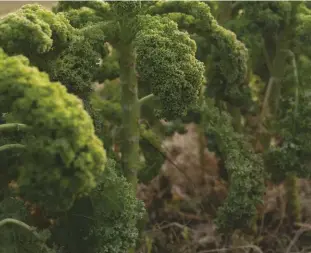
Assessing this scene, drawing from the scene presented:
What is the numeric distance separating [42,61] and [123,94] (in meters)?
0.58

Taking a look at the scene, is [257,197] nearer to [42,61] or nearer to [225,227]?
[225,227]

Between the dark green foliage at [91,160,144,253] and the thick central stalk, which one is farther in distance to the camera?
the thick central stalk

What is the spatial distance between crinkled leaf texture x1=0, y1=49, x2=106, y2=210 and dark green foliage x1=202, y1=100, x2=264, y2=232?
1.43m

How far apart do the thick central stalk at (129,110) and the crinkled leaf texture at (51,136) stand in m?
0.86

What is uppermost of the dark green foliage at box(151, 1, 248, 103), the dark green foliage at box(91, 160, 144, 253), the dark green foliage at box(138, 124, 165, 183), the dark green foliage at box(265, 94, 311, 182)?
the dark green foliage at box(151, 1, 248, 103)

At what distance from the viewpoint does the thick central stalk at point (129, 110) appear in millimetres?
2979

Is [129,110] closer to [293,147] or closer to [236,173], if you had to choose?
[236,173]

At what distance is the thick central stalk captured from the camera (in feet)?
9.77

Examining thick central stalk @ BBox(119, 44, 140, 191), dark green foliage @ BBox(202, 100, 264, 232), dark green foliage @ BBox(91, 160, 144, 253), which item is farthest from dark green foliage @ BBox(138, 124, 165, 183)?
dark green foliage @ BBox(91, 160, 144, 253)

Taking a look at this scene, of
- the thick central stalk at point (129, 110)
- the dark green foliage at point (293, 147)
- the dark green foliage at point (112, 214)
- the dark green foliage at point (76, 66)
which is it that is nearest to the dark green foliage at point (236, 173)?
the dark green foliage at point (293, 147)

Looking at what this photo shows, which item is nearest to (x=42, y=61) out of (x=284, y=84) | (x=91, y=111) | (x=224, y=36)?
(x=91, y=111)

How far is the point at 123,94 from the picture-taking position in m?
3.05

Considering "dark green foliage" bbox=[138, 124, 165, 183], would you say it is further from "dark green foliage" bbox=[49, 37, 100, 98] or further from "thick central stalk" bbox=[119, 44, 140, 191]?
"dark green foliage" bbox=[49, 37, 100, 98]

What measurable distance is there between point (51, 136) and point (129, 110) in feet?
3.46
